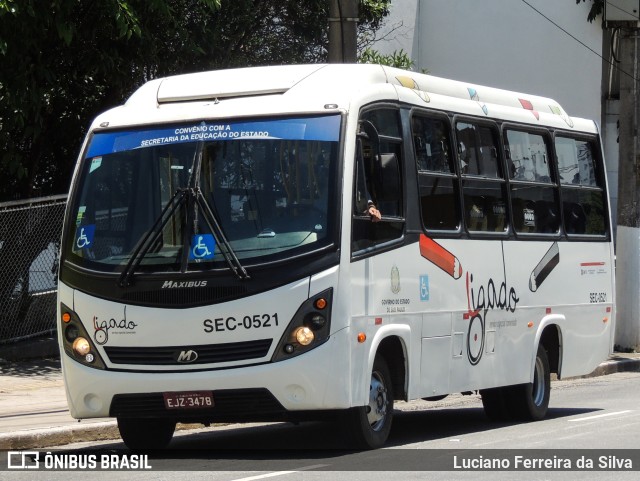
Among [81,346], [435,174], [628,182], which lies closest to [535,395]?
[435,174]

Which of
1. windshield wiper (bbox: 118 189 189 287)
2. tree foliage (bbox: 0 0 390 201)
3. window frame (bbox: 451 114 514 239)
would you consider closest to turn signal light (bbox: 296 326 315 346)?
windshield wiper (bbox: 118 189 189 287)

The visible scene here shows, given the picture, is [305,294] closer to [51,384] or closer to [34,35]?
[51,384]

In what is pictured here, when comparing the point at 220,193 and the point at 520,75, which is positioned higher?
the point at 520,75

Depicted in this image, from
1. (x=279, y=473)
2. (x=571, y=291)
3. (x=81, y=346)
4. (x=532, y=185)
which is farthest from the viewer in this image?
(x=571, y=291)

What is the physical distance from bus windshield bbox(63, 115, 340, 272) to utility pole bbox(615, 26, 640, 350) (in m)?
13.3

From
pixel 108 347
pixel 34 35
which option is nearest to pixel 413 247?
pixel 108 347

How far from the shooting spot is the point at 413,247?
11.4 metres

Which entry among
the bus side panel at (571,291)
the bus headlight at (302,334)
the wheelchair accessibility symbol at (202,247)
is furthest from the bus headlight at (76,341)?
the bus side panel at (571,291)

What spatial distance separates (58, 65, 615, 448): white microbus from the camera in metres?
9.98

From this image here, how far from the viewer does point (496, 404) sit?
1411 centimetres

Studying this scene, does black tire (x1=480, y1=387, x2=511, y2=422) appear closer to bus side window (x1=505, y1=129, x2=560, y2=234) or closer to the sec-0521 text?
bus side window (x1=505, y1=129, x2=560, y2=234)

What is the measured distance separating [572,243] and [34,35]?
7466mm

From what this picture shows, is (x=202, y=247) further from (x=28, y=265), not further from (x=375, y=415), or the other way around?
(x=28, y=265)

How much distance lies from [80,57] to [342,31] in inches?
176
